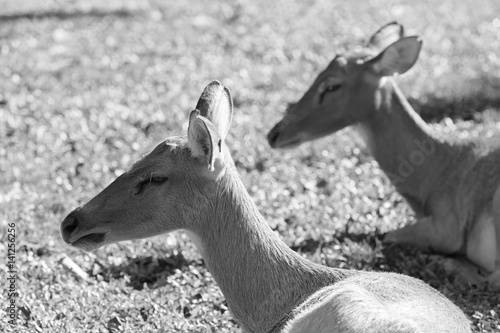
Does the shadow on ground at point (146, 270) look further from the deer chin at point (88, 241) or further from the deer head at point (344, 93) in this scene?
the deer head at point (344, 93)

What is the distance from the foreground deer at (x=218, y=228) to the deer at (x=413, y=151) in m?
1.84

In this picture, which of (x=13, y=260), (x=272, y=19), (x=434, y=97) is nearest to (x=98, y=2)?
(x=272, y=19)

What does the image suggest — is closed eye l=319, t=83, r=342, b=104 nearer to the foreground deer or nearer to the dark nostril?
the foreground deer

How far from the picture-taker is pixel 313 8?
13758 millimetres

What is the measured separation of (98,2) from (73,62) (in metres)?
3.09

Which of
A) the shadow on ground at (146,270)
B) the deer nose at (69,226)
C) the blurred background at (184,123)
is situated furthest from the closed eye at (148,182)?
the shadow on ground at (146,270)

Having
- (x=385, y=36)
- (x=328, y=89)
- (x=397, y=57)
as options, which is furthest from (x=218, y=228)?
(x=385, y=36)

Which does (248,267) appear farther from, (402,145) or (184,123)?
(184,123)

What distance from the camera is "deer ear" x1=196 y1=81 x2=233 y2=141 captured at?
5.16 meters

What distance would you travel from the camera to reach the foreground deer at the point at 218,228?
198 inches

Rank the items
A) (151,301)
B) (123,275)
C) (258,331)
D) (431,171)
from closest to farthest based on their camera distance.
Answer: (258,331) → (151,301) → (123,275) → (431,171)

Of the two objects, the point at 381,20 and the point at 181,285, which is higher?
the point at 381,20

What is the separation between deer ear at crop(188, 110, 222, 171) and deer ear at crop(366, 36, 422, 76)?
9.05 ft

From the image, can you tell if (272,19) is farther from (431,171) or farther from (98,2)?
(431,171)
